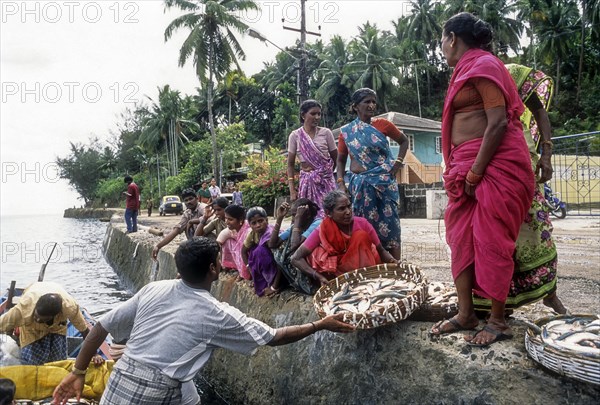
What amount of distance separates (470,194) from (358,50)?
39.9 m

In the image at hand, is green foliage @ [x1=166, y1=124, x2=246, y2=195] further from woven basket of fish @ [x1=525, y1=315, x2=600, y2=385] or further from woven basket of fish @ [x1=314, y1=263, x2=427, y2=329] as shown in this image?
woven basket of fish @ [x1=525, y1=315, x2=600, y2=385]

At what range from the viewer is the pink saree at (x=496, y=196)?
262 centimetres

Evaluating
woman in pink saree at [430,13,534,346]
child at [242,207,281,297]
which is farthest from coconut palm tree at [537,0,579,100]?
woman in pink saree at [430,13,534,346]

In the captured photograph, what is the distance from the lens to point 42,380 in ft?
13.2

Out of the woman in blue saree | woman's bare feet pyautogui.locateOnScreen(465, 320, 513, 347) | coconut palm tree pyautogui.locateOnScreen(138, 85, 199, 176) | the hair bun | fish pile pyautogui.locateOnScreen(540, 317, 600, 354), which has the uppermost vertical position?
coconut palm tree pyautogui.locateOnScreen(138, 85, 199, 176)

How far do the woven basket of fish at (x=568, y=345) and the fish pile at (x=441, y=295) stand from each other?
743 mm

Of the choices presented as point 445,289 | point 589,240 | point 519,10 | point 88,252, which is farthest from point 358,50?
point 445,289

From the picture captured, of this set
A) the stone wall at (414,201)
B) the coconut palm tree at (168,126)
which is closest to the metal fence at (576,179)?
the stone wall at (414,201)

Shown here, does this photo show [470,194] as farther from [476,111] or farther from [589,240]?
[589,240]

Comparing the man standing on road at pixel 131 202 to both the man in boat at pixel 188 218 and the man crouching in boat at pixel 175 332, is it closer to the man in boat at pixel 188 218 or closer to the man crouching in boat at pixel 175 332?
the man in boat at pixel 188 218

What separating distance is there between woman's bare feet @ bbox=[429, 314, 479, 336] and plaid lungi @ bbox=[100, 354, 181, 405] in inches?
62.2

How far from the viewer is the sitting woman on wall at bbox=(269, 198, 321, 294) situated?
177 inches

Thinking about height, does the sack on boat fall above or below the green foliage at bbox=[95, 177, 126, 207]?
below

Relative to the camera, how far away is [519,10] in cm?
3975
